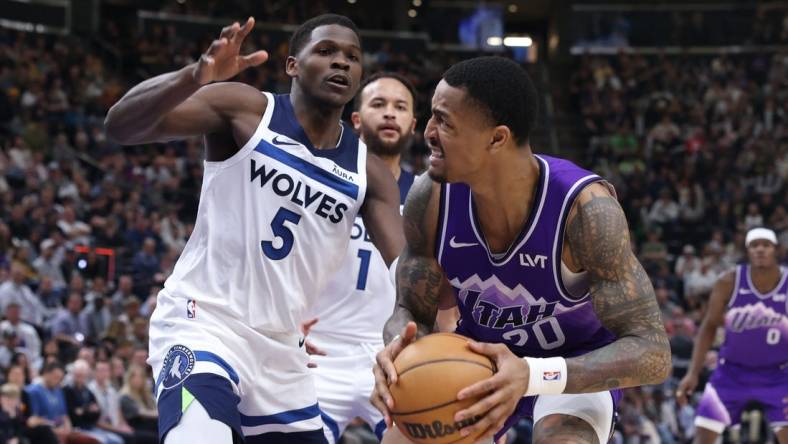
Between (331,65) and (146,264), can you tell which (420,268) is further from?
(146,264)

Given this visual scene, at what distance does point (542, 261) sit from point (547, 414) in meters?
0.62

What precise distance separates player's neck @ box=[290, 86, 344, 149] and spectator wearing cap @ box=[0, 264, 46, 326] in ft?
27.9

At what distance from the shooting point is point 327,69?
194 inches

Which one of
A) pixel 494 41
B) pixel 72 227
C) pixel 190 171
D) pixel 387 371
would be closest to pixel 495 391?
pixel 387 371

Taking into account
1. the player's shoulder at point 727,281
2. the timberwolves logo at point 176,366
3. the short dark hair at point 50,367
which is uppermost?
the timberwolves logo at point 176,366

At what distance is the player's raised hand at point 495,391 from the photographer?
140 inches

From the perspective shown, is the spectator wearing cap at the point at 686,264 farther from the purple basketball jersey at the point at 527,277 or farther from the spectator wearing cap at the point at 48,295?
the purple basketball jersey at the point at 527,277

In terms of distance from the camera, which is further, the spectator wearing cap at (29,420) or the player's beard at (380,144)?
the spectator wearing cap at (29,420)

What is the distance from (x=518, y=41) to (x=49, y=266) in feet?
64.4

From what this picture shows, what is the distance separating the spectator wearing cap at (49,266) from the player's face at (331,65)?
9531 millimetres

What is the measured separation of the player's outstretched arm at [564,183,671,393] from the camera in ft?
12.7

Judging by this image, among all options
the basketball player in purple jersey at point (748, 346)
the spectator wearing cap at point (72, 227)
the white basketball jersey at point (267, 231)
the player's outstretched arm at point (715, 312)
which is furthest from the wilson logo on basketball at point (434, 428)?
the spectator wearing cap at point (72, 227)

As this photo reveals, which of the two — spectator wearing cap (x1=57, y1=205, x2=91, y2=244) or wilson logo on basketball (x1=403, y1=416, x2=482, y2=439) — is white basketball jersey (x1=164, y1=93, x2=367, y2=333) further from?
spectator wearing cap (x1=57, y1=205, x2=91, y2=244)

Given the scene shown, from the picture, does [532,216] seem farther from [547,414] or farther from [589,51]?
[589,51]
